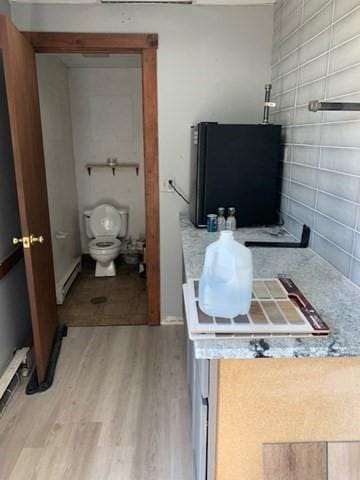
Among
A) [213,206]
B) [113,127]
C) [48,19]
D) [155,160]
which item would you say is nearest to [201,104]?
[155,160]

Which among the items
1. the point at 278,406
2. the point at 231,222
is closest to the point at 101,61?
the point at 231,222

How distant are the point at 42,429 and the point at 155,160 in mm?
1754

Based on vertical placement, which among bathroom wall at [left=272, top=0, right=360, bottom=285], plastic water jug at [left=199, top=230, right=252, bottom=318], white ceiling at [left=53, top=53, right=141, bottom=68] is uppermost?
white ceiling at [left=53, top=53, right=141, bottom=68]

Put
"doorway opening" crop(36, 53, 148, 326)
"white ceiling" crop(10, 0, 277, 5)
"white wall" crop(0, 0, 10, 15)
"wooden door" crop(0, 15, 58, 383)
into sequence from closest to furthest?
"wooden door" crop(0, 15, 58, 383), "white wall" crop(0, 0, 10, 15), "white ceiling" crop(10, 0, 277, 5), "doorway opening" crop(36, 53, 148, 326)

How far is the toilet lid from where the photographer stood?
13.7 ft

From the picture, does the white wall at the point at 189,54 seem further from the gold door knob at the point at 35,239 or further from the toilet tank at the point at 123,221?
the toilet tank at the point at 123,221

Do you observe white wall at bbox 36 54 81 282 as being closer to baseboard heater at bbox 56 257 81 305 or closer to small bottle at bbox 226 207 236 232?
baseboard heater at bbox 56 257 81 305

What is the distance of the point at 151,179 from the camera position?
2.63 metres

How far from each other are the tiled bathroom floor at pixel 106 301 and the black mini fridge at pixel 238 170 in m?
1.33

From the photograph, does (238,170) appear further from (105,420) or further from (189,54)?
(105,420)

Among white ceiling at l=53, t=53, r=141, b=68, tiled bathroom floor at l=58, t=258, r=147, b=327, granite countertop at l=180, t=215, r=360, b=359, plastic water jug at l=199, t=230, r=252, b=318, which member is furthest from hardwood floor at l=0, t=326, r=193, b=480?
white ceiling at l=53, t=53, r=141, b=68

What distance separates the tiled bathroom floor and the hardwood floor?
0.38m

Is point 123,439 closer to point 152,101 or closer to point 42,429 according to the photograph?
point 42,429

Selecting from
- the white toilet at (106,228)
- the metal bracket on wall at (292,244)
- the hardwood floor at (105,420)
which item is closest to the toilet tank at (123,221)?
the white toilet at (106,228)
